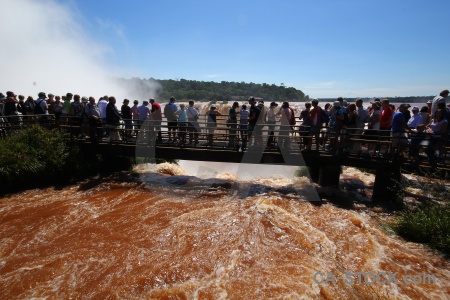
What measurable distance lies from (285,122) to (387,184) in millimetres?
3620

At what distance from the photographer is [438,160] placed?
783cm

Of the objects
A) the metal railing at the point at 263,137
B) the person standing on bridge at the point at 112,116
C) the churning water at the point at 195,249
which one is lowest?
the churning water at the point at 195,249

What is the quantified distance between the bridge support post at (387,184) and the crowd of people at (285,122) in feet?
2.18

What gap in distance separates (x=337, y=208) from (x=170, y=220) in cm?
475

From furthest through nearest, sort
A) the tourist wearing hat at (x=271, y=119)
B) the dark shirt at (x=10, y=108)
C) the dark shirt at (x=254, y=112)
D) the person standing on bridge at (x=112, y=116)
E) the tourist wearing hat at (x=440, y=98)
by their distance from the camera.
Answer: the dark shirt at (x=10, y=108) < the person standing on bridge at (x=112, y=116) < the tourist wearing hat at (x=271, y=119) < the dark shirt at (x=254, y=112) < the tourist wearing hat at (x=440, y=98)

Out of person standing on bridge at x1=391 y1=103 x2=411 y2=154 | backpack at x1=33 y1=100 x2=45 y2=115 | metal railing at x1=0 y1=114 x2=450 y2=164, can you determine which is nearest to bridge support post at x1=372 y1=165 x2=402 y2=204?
metal railing at x1=0 y1=114 x2=450 y2=164

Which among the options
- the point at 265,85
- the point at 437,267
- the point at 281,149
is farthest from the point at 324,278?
the point at 265,85

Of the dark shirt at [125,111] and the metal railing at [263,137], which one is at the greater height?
the dark shirt at [125,111]

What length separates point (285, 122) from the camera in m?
9.73

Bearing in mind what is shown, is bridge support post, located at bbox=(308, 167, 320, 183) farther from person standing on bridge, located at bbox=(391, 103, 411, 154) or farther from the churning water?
person standing on bridge, located at bbox=(391, 103, 411, 154)

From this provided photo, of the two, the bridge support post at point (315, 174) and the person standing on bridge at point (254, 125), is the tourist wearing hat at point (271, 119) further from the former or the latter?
the bridge support post at point (315, 174)

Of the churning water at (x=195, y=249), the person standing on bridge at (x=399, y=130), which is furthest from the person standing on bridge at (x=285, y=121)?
the person standing on bridge at (x=399, y=130)

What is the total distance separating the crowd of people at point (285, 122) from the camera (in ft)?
26.4

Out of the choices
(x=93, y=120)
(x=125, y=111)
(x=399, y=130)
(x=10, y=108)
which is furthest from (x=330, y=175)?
(x=10, y=108)
